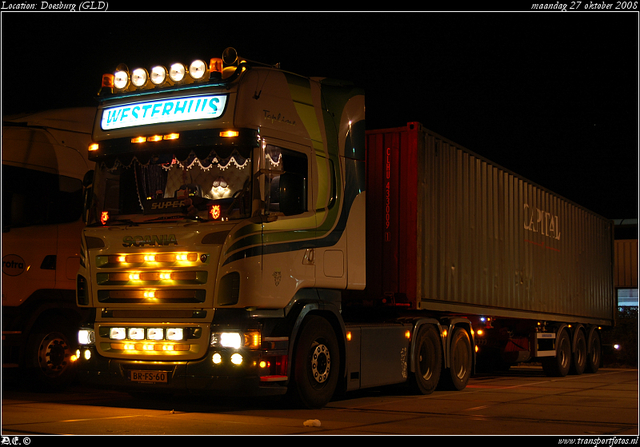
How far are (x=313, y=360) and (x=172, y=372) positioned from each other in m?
1.74

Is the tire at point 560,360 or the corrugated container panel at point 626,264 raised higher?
the corrugated container panel at point 626,264

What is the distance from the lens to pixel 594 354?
20547mm

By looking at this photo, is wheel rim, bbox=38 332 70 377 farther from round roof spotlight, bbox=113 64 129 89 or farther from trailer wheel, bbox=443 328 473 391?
trailer wheel, bbox=443 328 473 391

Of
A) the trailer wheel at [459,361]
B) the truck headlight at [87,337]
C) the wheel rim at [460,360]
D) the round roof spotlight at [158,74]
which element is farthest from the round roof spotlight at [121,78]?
the wheel rim at [460,360]

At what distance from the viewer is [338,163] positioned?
10375 mm

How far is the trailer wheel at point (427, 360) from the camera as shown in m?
12.1

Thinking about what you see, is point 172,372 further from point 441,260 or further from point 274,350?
point 441,260

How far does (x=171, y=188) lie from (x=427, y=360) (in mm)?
5405

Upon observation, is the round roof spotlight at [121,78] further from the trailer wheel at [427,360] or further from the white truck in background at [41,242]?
the trailer wheel at [427,360]

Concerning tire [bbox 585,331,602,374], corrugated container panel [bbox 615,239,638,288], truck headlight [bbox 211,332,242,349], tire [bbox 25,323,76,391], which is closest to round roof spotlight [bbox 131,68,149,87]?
truck headlight [bbox 211,332,242,349]

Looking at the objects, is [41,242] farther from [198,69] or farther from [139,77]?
[198,69]

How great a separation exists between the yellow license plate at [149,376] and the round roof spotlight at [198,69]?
3.47 meters

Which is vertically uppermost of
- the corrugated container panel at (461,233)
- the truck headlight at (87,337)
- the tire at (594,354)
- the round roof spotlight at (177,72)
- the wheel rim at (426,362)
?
the round roof spotlight at (177,72)

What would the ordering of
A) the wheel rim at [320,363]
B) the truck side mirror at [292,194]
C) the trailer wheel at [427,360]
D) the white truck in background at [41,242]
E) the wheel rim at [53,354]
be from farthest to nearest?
1. the trailer wheel at [427,360]
2. the wheel rim at [53,354]
3. the white truck in background at [41,242]
4. the wheel rim at [320,363]
5. the truck side mirror at [292,194]
